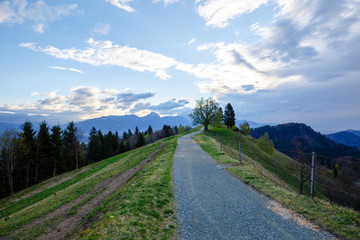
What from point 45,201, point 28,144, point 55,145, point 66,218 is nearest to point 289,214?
point 66,218

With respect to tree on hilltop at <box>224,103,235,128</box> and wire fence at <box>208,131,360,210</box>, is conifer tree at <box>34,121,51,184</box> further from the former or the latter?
tree on hilltop at <box>224,103,235,128</box>

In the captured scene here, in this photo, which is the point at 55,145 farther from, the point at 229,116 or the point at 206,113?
the point at 229,116

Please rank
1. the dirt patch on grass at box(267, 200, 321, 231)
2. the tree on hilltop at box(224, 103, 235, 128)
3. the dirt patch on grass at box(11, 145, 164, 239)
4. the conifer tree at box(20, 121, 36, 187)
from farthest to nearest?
the tree on hilltop at box(224, 103, 235, 128) < the conifer tree at box(20, 121, 36, 187) < the dirt patch on grass at box(11, 145, 164, 239) < the dirt patch on grass at box(267, 200, 321, 231)

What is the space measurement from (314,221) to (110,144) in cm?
9093

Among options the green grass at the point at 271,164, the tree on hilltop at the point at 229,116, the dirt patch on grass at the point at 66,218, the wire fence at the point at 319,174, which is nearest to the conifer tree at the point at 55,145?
the dirt patch on grass at the point at 66,218

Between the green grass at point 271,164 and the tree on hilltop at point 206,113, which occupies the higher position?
the tree on hilltop at point 206,113

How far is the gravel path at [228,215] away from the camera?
20.0 feet

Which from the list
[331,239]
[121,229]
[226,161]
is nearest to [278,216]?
[331,239]

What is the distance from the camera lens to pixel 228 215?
296 inches

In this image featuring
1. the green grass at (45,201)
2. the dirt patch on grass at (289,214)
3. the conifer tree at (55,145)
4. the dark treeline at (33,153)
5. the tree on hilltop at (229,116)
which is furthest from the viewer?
the tree on hilltop at (229,116)

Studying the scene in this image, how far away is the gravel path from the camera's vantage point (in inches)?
239

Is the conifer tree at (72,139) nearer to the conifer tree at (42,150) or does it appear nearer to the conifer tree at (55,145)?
the conifer tree at (55,145)

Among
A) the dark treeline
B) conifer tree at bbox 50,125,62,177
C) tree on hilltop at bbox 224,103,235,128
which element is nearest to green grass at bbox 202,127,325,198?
tree on hilltop at bbox 224,103,235,128

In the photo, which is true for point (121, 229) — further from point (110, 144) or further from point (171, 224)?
point (110, 144)
